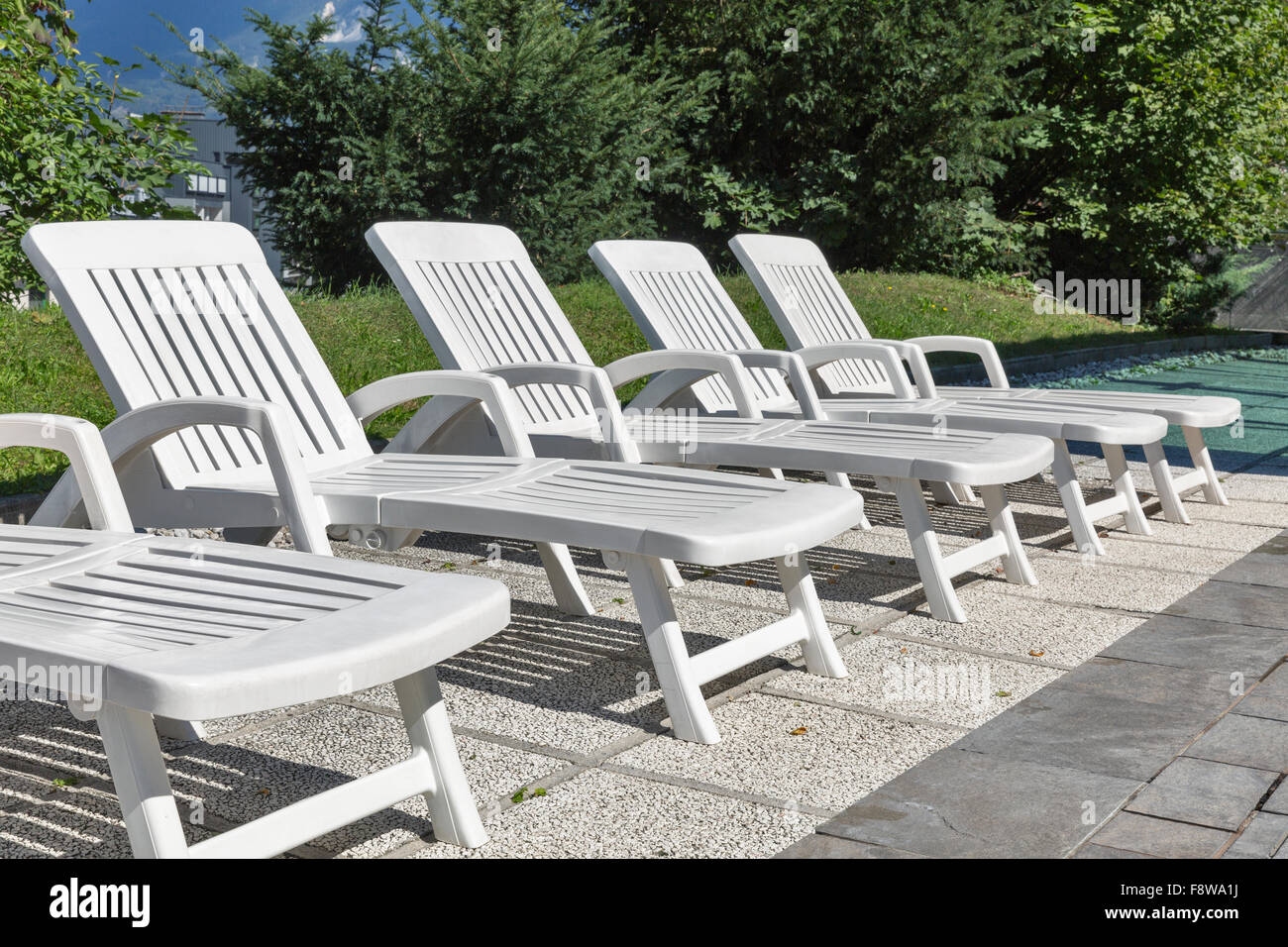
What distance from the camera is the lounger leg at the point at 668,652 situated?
2893 millimetres

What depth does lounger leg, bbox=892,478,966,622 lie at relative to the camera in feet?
12.7

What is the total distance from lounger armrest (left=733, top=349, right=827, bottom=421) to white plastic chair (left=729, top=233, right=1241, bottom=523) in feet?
1.78

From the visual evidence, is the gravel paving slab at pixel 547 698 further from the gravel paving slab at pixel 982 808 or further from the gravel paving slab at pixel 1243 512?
the gravel paving slab at pixel 1243 512

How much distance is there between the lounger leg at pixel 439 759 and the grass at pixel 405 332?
2941mm

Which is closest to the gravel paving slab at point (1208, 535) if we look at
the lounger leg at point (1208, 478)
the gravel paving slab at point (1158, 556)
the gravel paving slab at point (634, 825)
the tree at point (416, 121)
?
the gravel paving slab at point (1158, 556)

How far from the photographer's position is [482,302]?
5008 millimetres

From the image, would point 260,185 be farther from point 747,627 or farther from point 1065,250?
point 1065,250

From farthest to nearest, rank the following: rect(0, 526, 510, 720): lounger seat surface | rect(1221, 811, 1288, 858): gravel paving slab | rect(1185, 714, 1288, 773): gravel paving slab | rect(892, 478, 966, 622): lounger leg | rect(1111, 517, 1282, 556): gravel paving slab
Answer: rect(1111, 517, 1282, 556): gravel paving slab
rect(892, 478, 966, 622): lounger leg
rect(1185, 714, 1288, 773): gravel paving slab
rect(1221, 811, 1288, 858): gravel paving slab
rect(0, 526, 510, 720): lounger seat surface

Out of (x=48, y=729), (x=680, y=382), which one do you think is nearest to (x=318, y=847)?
(x=48, y=729)

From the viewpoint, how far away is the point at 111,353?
3432 mm

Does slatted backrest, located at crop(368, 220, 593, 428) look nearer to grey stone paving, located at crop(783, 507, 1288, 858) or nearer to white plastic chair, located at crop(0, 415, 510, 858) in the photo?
white plastic chair, located at crop(0, 415, 510, 858)

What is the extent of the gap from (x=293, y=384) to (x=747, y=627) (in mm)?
1548

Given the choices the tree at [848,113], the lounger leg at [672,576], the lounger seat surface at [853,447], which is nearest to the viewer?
the lounger seat surface at [853,447]

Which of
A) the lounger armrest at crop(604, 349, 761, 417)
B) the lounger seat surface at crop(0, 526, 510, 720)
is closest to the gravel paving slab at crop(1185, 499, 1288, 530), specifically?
the lounger armrest at crop(604, 349, 761, 417)
